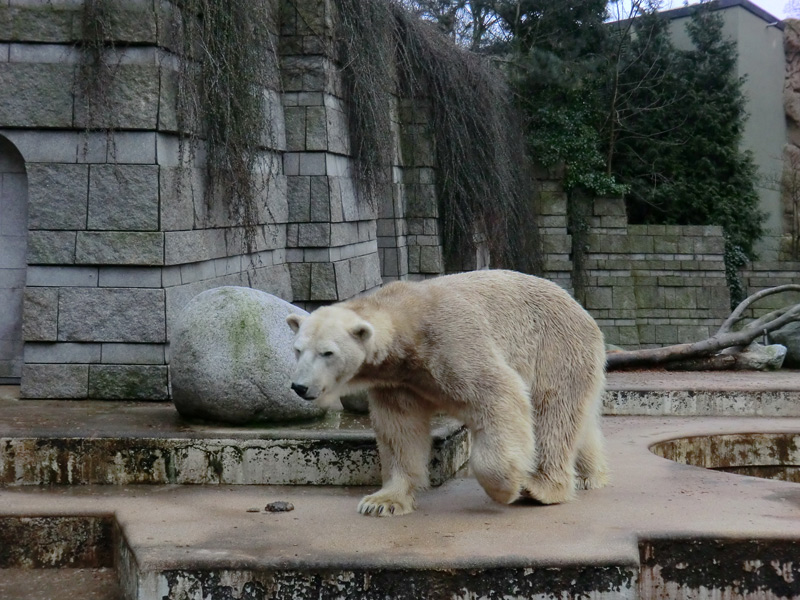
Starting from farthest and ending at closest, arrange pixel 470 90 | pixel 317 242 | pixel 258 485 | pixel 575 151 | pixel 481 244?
pixel 575 151
pixel 481 244
pixel 470 90
pixel 317 242
pixel 258 485

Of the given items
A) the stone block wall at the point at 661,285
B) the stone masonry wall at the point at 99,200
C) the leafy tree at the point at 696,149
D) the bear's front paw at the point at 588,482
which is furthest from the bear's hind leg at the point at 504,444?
the leafy tree at the point at 696,149

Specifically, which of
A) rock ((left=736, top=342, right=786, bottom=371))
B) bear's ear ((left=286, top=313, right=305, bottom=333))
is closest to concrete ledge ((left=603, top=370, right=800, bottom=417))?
rock ((left=736, top=342, right=786, bottom=371))

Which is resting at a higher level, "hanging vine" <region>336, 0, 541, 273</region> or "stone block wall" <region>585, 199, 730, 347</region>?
"hanging vine" <region>336, 0, 541, 273</region>

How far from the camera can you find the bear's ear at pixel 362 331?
399 cm

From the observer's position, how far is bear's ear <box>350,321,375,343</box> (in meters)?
3.99

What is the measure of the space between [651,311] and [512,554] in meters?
15.2

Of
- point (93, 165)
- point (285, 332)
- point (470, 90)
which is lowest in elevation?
point (285, 332)

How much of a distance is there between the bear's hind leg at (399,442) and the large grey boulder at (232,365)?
1.16 m

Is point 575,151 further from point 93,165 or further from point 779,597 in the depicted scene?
point 779,597

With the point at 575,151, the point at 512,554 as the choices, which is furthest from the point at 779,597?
the point at 575,151

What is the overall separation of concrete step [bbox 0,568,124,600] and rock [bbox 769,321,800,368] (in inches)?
317

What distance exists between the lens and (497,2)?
18547 millimetres

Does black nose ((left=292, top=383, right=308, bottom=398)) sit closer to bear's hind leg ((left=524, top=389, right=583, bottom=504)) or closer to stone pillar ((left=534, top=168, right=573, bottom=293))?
bear's hind leg ((left=524, top=389, right=583, bottom=504))

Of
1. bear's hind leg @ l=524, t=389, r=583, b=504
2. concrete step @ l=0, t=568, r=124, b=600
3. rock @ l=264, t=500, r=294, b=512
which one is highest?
bear's hind leg @ l=524, t=389, r=583, b=504
